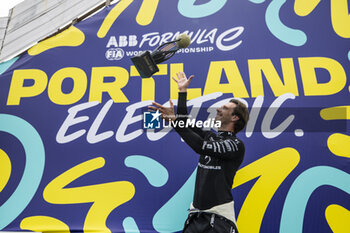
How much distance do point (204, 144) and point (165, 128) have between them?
1.16m

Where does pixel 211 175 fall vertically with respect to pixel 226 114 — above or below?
below

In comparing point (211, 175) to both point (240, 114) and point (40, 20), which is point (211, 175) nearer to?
point (240, 114)

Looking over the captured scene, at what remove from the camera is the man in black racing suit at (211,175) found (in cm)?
157

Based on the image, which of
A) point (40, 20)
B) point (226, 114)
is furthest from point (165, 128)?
point (40, 20)

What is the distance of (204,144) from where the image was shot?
1.56m

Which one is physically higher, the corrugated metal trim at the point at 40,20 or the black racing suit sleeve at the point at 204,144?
the corrugated metal trim at the point at 40,20

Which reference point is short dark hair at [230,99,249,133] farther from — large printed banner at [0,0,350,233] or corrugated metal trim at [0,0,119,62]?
corrugated metal trim at [0,0,119,62]

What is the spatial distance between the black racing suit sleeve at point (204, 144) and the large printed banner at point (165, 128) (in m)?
0.94

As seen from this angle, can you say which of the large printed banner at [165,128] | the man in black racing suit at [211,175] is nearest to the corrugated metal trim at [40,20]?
the large printed banner at [165,128]

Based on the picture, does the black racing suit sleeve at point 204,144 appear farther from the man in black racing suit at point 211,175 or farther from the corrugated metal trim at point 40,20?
the corrugated metal trim at point 40,20

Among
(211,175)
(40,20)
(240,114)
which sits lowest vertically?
(211,175)

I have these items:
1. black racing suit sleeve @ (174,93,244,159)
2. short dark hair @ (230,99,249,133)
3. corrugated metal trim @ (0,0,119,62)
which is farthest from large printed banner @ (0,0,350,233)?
black racing suit sleeve @ (174,93,244,159)

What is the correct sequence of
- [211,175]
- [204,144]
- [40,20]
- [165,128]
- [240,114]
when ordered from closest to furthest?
1. [204,144]
2. [211,175]
3. [240,114]
4. [165,128]
5. [40,20]

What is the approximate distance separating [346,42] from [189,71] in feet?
4.83
